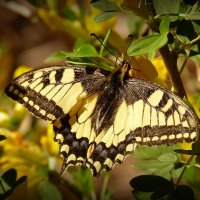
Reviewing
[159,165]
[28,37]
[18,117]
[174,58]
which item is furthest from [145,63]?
[28,37]

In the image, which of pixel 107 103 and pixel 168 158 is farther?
pixel 107 103

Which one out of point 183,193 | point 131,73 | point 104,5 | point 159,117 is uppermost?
point 104,5

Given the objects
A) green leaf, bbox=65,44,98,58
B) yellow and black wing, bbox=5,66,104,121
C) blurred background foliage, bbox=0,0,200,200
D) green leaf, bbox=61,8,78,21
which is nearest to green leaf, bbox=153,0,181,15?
blurred background foliage, bbox=0,0,200,200

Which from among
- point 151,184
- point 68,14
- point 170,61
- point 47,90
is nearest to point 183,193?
point 151,184

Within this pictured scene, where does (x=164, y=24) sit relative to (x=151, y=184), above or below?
above

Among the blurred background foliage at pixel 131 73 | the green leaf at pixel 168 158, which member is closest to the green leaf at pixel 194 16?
the blurred background foliage at pixel 131 73

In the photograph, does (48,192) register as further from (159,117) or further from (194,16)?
(194,16)

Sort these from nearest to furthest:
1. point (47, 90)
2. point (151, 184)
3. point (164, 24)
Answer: point (164, 24), point (151, 184), point (47, 90)

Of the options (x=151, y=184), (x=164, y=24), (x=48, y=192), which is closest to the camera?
(x=164, y=24)
